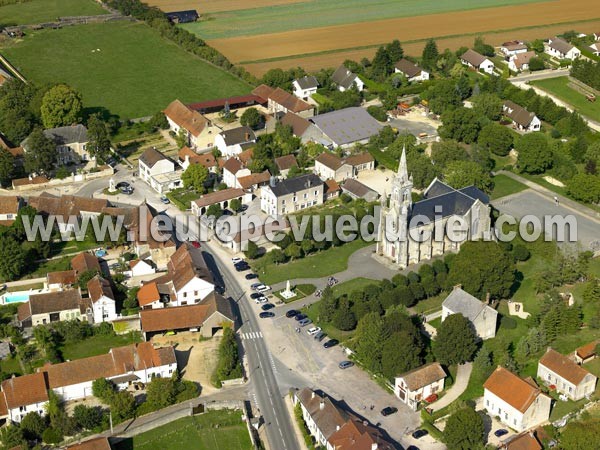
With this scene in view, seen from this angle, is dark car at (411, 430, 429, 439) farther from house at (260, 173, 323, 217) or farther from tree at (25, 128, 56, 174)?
tree at (25, 128, 56, 174)

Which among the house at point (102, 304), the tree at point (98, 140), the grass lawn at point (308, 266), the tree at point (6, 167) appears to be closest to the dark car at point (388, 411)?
the grass lawn at point (308, 266)

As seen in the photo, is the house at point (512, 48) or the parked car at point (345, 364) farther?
the house at point (512, 48)

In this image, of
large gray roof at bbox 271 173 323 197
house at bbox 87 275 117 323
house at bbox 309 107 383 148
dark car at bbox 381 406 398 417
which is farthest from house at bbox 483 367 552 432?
house at bbox 309 107 383 148

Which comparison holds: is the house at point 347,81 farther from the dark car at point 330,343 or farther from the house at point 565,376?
the house at point 565,376

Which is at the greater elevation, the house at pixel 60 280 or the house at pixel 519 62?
→ the house at pixel 519 62

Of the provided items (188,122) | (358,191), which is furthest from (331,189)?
(188,122)

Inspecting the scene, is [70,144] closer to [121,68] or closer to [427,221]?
[121,68]
